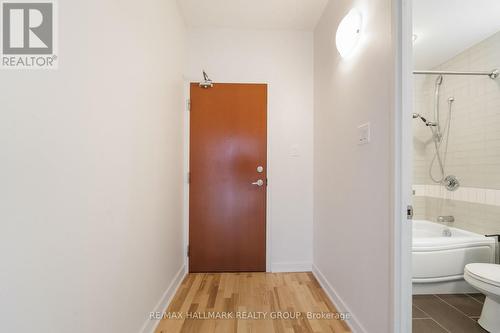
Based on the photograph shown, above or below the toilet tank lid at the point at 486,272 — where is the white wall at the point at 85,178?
above

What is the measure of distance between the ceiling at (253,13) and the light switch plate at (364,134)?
1.34 meters

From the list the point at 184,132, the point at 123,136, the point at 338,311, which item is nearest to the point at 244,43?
the point at 184,132

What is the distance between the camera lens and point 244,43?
240cm

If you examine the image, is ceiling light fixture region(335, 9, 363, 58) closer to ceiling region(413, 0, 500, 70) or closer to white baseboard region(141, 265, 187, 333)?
ceiling region(413, 0, 500, 70)

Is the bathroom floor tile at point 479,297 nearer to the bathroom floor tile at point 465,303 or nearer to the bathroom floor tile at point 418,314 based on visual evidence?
the bathroom floor tile at point 465,303

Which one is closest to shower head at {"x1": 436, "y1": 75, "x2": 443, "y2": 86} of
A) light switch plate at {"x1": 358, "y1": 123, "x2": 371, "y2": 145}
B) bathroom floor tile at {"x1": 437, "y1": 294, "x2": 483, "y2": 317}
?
light switch plate at {"x1": 358, "y1": 123, "x2": 371, "y2": 145}

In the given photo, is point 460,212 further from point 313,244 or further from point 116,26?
point 116,26

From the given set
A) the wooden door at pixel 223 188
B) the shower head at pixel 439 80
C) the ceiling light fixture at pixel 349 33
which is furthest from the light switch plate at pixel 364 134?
the shower head at pixel 439 80

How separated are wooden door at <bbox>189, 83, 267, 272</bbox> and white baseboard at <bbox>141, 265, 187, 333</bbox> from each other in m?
0.19

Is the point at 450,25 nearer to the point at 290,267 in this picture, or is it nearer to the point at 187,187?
the point at 290,267

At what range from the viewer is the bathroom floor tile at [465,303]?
5.53 ft

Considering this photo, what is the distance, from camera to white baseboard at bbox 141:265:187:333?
1.43 meters

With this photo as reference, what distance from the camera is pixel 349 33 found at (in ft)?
5.03

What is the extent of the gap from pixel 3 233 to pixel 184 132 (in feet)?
5.93
